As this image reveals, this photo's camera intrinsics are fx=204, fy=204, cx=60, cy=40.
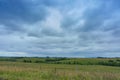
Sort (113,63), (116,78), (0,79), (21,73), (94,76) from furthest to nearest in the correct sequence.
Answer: (113,63)
(21,73)
(94,76)
(116,78)
(0,79)

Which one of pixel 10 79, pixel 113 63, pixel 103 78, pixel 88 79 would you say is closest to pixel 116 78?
pixel 103 78

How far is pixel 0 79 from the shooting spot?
13.7 metres

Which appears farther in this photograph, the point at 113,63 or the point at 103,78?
the point at 113,63

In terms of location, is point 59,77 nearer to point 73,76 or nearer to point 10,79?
point 73,76

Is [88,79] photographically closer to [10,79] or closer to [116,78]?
[116,78]

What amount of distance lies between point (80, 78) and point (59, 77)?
166 centimetres

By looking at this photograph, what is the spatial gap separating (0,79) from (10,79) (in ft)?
2.87

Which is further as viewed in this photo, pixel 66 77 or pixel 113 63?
pixel 113 63

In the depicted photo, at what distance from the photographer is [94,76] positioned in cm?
1569

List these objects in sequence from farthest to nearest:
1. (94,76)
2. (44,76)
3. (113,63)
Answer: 1. (113,63)
2. (44,76)
3. (94,76)

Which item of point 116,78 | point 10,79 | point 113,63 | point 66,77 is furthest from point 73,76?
point 113,63

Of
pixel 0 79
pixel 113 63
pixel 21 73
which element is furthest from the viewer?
pixel 113 63

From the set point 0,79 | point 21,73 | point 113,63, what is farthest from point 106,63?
point 0,79

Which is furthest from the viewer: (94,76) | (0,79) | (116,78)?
(94,76)
